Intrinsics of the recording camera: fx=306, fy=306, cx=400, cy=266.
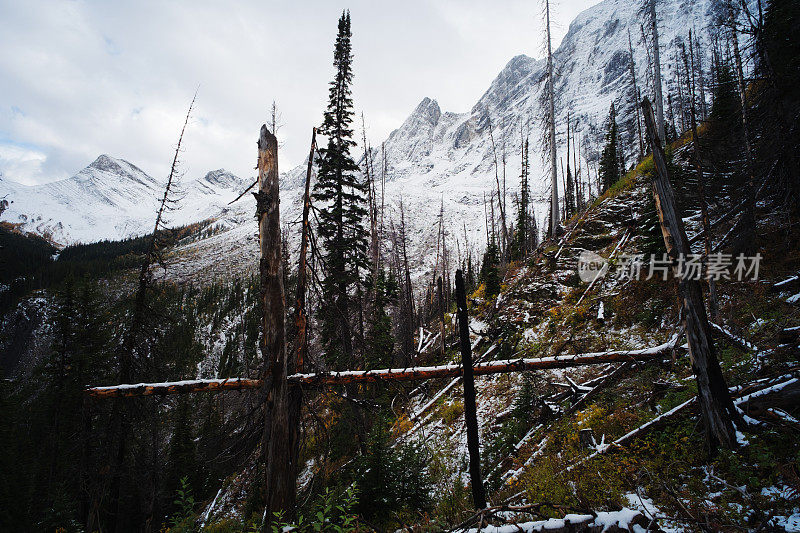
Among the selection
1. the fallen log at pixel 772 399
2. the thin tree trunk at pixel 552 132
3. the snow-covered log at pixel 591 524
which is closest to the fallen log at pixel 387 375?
the fallen log at pixel 772 399

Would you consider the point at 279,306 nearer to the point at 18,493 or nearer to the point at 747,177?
the point at 747,177

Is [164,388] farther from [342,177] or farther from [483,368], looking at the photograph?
[342,177]

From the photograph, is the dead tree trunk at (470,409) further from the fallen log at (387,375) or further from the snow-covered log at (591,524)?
the snow-covered log at (591,524)

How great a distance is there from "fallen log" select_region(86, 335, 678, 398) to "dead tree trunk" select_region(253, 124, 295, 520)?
38 cm

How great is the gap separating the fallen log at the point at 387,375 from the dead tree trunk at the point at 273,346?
0.38m

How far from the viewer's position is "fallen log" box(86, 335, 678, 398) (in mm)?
4723

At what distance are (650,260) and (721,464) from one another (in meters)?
8.40

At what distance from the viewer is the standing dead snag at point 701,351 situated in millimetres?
4324

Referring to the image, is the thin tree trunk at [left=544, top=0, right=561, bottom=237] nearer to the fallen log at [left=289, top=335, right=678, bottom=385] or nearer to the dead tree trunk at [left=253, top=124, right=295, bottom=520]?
the fallen log at [left=289, top=335, right=678, bottom=385]

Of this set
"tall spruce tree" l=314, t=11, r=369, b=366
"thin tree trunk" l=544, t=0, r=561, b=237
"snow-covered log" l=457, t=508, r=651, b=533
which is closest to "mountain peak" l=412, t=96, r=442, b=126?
"thin tree trunk" l=544, t=0, r=561, b=237

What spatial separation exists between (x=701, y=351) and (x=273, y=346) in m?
6.20

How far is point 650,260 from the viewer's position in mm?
10648

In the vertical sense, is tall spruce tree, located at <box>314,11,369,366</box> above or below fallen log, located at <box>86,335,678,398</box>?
above


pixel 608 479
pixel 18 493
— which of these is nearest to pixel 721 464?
pixel 608 479
